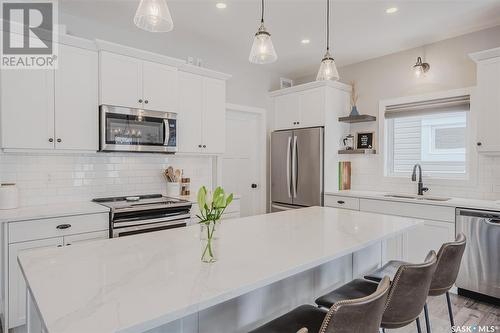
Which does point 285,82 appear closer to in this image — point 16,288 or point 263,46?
point 263,46

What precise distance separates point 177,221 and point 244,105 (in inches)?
87.1

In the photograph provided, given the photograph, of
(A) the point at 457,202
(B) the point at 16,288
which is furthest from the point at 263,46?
(A) the point at 457,202

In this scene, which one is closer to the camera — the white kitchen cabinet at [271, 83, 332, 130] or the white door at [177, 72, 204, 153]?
the white door at [177, 72, 204, 153]

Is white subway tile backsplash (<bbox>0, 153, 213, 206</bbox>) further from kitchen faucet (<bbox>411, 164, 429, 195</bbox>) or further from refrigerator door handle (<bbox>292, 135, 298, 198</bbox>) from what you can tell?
kitchen faucet (<bbox>411, 164, 429, 195</bbox>)

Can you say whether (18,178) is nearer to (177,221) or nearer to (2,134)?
(2,134)

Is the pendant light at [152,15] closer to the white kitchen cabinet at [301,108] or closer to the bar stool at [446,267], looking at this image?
the bar stool at [446,267]

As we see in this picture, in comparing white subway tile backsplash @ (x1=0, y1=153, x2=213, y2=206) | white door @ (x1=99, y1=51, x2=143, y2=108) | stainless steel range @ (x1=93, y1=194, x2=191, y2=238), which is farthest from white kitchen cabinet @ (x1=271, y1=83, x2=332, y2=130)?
white door @ (x1=99, y1=51, x2=143, y2=108)

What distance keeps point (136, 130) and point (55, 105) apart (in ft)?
2.36

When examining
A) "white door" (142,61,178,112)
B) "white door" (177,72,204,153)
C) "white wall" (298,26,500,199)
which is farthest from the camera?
"white door" (177,72,204,153)

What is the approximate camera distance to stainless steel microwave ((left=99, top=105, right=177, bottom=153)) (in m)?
2.96

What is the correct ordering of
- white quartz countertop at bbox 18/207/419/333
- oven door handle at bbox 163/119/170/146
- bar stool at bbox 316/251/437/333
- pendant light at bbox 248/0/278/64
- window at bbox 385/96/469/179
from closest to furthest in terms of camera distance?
white quartz countertop at bbox 18/207/419/333 → bar stool at bbox 316/251/437/333 → pendant light at bbox 248/0/278/64 → oven door handle at bbox 163/119/170/146 → window at bbox 385/96/469/179

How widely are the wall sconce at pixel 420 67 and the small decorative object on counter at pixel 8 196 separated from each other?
443 centimetres

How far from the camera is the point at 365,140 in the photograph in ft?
14.5

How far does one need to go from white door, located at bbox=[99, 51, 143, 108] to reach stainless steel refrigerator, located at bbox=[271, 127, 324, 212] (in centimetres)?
223
